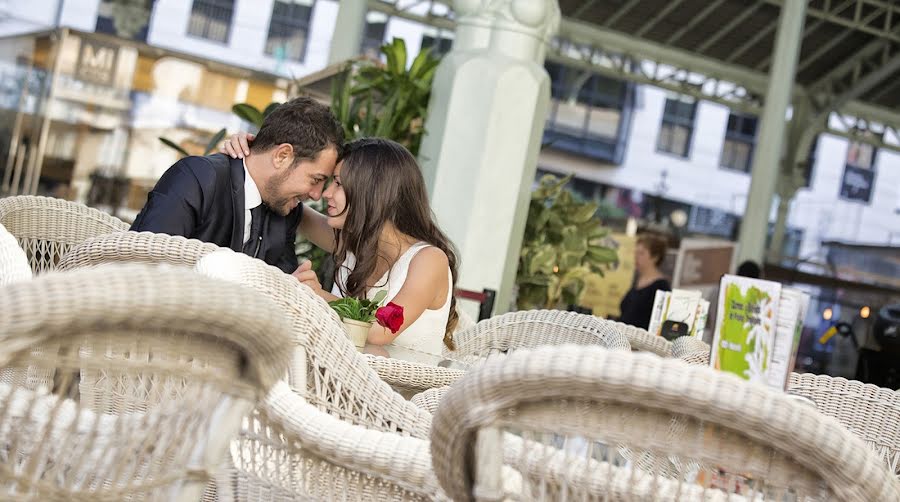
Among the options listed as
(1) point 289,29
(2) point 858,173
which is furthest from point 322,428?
(2) point 858,173

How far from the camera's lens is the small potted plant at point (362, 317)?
2428mm

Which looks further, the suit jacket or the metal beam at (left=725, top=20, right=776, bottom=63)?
the metal beam at (left=725, top=20, right=776, bottom=63)

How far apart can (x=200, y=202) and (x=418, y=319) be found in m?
0.64

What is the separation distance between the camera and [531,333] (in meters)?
3.42

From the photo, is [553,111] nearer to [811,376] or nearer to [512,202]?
[512,202]

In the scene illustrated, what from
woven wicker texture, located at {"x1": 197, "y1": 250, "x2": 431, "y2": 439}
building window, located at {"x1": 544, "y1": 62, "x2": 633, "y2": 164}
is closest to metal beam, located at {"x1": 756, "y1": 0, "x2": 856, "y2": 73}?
building window, located at {"x1": 544, "y1": 62, "x2": 633, "y2": 164}

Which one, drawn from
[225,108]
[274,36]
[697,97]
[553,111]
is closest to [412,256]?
[225,108]

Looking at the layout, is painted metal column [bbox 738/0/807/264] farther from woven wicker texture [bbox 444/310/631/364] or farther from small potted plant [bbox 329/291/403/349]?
small potted plant [bbox 329/291/403/349]

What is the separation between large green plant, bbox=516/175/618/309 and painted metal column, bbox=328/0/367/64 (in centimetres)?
301

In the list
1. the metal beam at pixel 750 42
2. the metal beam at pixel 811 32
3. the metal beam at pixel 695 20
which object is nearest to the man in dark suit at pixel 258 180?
the metal beam at pixel 695 20

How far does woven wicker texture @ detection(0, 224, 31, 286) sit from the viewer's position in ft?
5.57

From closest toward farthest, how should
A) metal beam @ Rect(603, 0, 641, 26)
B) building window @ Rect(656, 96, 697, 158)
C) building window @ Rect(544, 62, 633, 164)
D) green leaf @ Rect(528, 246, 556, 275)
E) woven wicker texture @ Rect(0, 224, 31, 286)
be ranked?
1. woven wicker texture @ Rect(0, 224, 31, 286)
2. green leaf @ Rect(528, 246, 556, 275)
3. metal beam @ Rect(603, 0, 641, 26)
4. building window @ Rect(544, 62, 633, 164)
5. building window @ Rect(656, 96, 697, 158)

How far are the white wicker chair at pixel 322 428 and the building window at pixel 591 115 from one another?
2191 cm

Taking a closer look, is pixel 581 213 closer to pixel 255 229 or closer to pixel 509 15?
pixel 509 15
